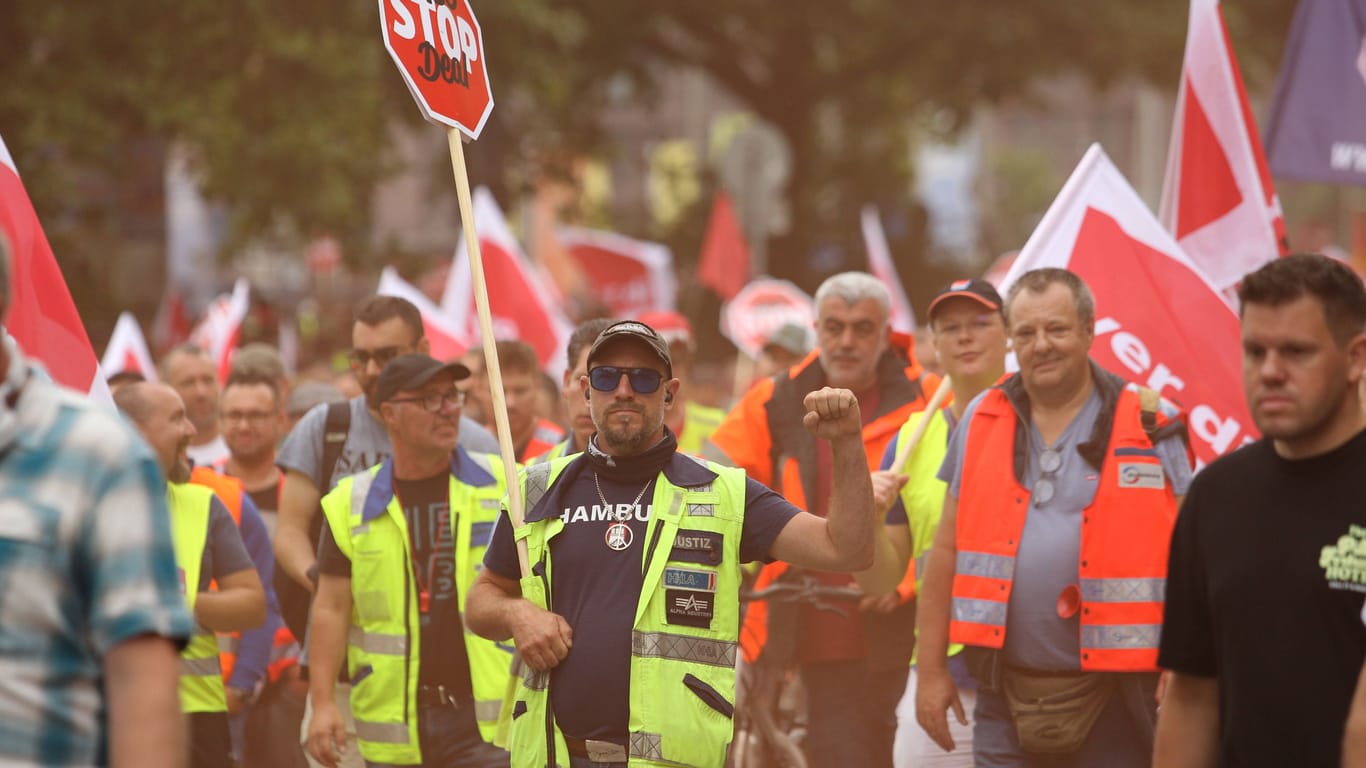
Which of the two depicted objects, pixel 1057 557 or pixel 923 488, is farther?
pixel 923 488

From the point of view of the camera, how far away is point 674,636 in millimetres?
4930

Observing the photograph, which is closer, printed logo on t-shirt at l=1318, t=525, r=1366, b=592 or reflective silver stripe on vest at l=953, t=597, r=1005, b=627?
printed logo on t-shirt at l=1318, t=525, r=1366, b=592

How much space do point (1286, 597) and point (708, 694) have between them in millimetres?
1589

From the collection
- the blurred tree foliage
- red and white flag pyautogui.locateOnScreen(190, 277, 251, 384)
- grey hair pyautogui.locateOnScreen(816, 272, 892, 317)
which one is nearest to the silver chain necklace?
grey hair pyautogui.locateOnScreen(816, 272, 892, 317)

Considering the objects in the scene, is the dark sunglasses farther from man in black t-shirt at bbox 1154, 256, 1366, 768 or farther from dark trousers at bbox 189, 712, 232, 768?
dark trousers at bbox 189, 712, 232, 768

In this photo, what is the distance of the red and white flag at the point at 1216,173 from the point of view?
8.31 metres

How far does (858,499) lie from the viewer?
487 centimetres

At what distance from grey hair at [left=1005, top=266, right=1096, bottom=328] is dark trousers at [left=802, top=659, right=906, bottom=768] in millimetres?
1951

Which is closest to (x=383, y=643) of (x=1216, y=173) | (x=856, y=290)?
(x=856, y=290)

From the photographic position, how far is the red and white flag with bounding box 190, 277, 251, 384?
1298 centimetres

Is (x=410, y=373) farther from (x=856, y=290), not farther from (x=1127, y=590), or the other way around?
(x=1127, y=590)

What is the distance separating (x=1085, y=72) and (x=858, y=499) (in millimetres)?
19903

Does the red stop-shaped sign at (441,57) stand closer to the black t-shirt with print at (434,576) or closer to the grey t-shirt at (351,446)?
the black t-shirt with print at (434,576)

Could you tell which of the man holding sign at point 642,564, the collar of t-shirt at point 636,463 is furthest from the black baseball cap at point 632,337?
the collar of t-shirt at point 636,463
